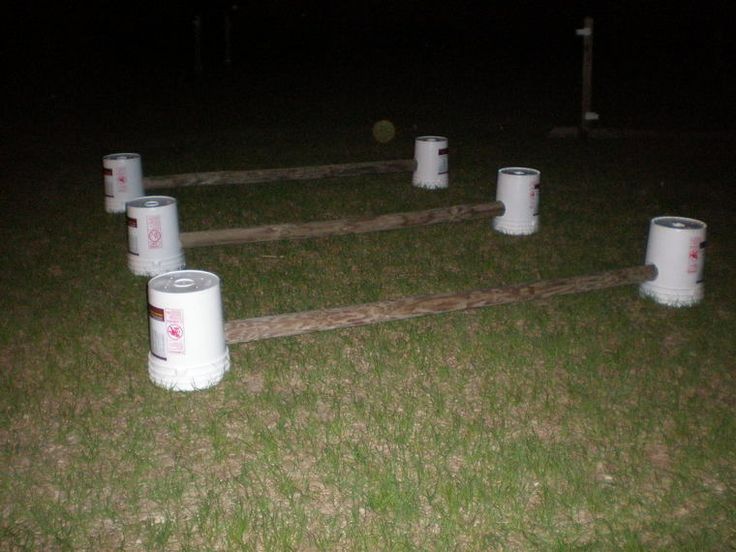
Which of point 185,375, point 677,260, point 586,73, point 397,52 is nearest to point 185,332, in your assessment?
point 185,375

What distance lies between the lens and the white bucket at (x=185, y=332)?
463 centimetres

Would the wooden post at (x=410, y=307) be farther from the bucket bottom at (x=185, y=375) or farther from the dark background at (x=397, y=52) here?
the dark background at (x=397, y=52)

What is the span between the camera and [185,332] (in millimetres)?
4672

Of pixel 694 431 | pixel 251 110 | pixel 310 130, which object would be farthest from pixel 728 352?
pixel 251 110

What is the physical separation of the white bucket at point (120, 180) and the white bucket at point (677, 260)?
5.42 metres

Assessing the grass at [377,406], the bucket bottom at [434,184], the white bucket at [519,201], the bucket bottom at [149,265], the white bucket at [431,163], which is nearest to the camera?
the grass at [377,406]

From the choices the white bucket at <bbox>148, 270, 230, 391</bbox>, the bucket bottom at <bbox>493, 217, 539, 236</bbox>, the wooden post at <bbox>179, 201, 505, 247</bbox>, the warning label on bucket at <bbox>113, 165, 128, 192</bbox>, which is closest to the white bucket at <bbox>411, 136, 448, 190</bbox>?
the bucket bottom at <bbox>493, 217, 539, 236</bbox>

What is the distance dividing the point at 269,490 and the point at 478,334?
233cm

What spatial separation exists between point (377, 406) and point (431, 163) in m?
5.86

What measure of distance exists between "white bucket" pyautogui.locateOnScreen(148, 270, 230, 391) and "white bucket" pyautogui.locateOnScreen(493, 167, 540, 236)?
4077mm

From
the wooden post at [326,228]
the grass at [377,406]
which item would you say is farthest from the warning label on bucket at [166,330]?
the wooden post at [326,228]

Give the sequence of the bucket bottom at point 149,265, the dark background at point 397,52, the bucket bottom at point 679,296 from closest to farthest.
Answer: the bucket bottom at point 679,296 < the bucket bottom at point 149,265 < the dark background at point 397,52

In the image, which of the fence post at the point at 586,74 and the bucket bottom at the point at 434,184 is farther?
the fence post at the point at 586,74

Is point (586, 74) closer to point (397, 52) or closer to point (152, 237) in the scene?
point (152, 237)
